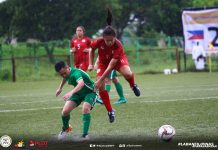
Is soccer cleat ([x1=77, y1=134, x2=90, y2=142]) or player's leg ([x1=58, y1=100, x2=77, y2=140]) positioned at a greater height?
player's leg ([x1=58, y1=100, x2=77, y2=140])

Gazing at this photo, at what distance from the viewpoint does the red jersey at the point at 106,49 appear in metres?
12.7

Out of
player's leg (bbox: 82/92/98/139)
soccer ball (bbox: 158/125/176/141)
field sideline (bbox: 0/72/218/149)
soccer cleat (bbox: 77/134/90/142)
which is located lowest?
field sideline (bbox: 0/72/218/149)

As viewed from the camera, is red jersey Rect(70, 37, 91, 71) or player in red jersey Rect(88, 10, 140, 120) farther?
red jersey Rect(70, 37, 91, 71)

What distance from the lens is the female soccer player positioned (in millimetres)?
10680

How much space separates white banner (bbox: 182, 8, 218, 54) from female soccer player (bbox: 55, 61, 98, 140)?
2387 centimetres

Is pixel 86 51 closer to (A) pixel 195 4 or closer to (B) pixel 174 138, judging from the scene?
(B) pixel 174 138

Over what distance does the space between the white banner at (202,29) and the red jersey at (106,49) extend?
21.2m

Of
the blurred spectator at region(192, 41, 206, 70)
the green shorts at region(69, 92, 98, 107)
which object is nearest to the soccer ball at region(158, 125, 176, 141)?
the green shorts at region(69, 92, 98, 107)

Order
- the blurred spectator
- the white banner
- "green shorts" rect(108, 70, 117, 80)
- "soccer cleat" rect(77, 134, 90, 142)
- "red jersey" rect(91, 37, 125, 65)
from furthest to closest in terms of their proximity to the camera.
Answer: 1. the blurred spectator
2. the white banner
3. "green shorts" rect(108, 70, 117, 80)
4. "red jersey" rect(91, 37, 125, 65)
5. "soccer cleat" rect(77, 134, 90, 142)

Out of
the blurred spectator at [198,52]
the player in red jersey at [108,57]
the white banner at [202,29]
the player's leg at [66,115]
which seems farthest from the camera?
the blurred spectator at [198,52]

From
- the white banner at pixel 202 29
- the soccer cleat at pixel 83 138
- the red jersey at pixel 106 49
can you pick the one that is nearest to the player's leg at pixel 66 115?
the soccer cleat at pixel 83 138

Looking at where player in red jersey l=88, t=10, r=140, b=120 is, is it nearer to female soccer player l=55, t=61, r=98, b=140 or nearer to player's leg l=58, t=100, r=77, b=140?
female soccer player l=55, t=61, r=98, b=140

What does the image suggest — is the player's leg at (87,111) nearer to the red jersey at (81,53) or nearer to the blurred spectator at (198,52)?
the red jersey at (81,53)

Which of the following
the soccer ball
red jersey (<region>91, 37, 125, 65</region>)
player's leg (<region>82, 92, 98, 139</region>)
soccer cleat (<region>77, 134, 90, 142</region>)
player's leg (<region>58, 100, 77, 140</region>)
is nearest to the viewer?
the soccer ball
